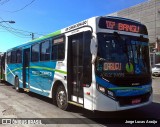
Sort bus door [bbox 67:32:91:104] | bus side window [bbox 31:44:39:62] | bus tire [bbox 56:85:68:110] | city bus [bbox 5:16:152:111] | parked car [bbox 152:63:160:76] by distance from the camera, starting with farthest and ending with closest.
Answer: parked car [bbox 152:63:160:76], bus side window [bbox 31:44:39:62], bus tire [bbox 56:85:68:110], bus door [bbox 67:32:91:104], city bus [bbox 5:16:152:111]

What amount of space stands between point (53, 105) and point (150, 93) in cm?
417

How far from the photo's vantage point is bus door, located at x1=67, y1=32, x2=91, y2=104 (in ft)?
26.5

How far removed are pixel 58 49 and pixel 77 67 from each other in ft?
5.44

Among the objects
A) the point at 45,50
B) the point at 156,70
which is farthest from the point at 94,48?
the point at 156,70

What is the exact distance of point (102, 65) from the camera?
7.45 meters

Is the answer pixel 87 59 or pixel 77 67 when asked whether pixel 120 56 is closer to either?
pixel 87 59

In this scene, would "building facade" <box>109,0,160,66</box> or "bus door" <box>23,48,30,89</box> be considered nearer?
"bus door" <box>23,48,30,89</box>

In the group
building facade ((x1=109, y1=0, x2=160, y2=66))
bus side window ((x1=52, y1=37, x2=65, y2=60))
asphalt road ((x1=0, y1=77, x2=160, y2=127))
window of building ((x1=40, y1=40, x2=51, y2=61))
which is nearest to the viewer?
asphalt road ((x1=0, y1=77, x2=160, y2=127))

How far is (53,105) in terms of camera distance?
10.8m

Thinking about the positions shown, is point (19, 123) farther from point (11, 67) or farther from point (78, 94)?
point (11, 67)

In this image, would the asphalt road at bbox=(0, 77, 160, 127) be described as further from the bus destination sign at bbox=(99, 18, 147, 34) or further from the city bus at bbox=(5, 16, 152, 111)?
the bus destination sign at bbox=(99, 18, 147, 34)

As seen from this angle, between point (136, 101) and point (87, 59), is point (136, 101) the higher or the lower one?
the lower one

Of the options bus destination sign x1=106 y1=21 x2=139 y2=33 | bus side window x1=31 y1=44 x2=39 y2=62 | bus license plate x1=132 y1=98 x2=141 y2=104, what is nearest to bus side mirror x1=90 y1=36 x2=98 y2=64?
bus destination sign x1=106 y1=21 x2=139 y2=33

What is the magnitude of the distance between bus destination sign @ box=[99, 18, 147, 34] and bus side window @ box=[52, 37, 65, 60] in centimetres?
233
